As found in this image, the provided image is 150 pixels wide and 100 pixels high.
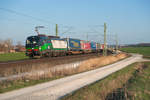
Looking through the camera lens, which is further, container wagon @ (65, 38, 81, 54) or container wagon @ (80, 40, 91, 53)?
container wagon @ (80, 40, 91, 53)

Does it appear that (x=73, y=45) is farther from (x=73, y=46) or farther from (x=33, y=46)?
(x=33, y=46)

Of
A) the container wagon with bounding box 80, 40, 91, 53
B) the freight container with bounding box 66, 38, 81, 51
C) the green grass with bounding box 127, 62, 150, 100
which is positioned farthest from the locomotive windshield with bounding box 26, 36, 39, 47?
the container wagon with bounding box 80, 40, 91, 53

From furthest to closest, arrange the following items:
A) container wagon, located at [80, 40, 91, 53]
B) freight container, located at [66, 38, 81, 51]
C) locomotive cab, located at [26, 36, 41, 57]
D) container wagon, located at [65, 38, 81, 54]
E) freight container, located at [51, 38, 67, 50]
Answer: container wagon, located at [80, 40, 91, 53], freight container, located at [66, 38, 81, 51], container wagon, located at [65, 38, 81, 54], freight container, located at [51, 38, 67, 50], locomotive cab, located at [26, 36, 41, 57]

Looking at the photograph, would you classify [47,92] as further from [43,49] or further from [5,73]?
[43,49]

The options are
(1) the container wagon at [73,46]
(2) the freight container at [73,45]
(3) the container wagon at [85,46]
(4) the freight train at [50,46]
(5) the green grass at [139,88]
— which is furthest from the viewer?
(3) the container wagon at [85,46]

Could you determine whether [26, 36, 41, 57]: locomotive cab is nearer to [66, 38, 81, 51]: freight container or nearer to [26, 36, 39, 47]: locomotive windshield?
[26, 36, 39, 47]: locomotive windshield

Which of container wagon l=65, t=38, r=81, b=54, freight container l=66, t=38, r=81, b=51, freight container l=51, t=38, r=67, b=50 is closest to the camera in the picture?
freight container l=51, t=38, r=67, b=50

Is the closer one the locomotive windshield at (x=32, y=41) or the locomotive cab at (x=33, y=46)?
the locomotive cab at (x=33, y=46)

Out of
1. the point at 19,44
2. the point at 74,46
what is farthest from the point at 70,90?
the point at 19,44

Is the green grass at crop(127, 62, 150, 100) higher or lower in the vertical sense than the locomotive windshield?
lower

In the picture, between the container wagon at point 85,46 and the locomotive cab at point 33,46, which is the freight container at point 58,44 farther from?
the container wagon at point 85,46

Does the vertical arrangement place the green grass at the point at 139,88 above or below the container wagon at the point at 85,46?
below

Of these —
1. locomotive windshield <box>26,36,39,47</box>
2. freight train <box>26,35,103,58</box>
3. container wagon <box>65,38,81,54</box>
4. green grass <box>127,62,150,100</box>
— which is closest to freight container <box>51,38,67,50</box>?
freight train <box>26,35,103,58</box>

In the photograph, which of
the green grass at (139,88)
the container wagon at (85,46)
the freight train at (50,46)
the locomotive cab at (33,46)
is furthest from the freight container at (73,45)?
the green grass at (139,88)
